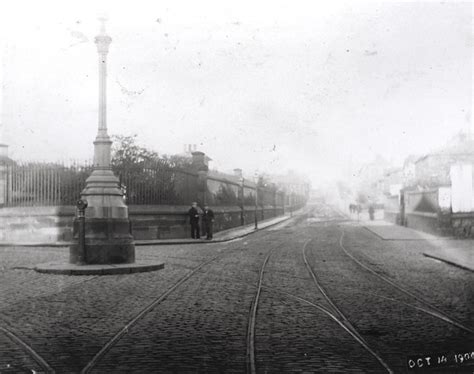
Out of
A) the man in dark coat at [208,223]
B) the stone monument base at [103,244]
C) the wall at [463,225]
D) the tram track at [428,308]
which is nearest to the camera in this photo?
the tram track at [428,308]

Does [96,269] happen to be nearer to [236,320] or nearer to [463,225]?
[236,320]

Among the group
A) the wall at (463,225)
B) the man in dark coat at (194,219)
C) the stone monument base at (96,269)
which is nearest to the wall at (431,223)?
the wall at (463,225)

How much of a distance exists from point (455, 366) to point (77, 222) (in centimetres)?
1014

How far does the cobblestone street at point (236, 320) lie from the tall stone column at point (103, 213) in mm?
1179

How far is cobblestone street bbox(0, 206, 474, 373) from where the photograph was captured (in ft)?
18.3

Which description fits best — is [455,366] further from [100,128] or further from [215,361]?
[100,128]

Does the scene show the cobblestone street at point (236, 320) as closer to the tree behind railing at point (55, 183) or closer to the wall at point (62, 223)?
the wall at point (62, 223)

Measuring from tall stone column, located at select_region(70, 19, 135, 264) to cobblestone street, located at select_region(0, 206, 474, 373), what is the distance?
3.87 feet

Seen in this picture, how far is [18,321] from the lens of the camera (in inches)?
299

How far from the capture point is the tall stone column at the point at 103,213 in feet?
46.3

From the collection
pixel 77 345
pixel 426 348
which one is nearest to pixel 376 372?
pixel 426 348

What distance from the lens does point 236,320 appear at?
7613 mm

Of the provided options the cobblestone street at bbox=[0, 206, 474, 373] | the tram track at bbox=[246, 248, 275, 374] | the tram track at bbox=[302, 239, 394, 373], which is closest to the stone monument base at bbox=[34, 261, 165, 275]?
the cobblestone street at bbox=[0, 206, 474, 373]

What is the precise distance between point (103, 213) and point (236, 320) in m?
7.57
